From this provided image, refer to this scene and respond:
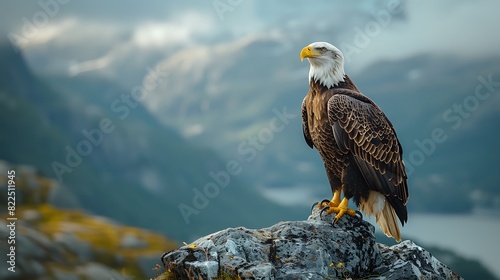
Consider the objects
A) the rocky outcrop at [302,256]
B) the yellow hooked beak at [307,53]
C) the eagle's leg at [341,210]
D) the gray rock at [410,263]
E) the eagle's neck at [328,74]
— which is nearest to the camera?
the rocky outcrop at [302,256]

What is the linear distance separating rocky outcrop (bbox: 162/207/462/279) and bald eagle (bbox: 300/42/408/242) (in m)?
0.84

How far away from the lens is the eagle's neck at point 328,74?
10156 mm

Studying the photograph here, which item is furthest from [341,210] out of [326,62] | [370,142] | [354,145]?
[326,62]

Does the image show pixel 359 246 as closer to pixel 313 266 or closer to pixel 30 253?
pixel 313 266

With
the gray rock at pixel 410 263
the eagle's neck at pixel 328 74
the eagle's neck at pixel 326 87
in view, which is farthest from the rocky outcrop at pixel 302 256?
the eagle's neck at pixel 328 74

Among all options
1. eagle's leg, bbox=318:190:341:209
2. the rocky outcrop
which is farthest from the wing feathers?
the rocky outcrop

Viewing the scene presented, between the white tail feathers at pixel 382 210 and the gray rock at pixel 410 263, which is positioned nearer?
the gray rock at pixel 410 263

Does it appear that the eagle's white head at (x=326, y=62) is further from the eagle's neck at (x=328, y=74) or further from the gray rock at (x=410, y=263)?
the gray rock at (x=410, y=263)

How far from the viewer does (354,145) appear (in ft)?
32.2

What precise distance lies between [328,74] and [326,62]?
203 mm

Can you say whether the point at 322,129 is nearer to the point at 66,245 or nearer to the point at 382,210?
the point at 382,210

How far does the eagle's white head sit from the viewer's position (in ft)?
33.2

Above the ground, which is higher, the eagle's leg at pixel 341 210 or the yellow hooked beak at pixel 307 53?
the yellow hooked beak at pixel 307 53

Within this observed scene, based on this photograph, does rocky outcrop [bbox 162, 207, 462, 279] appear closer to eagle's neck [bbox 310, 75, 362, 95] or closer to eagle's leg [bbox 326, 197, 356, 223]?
eagle's leg [bbox 326, 197, 356, 223]
